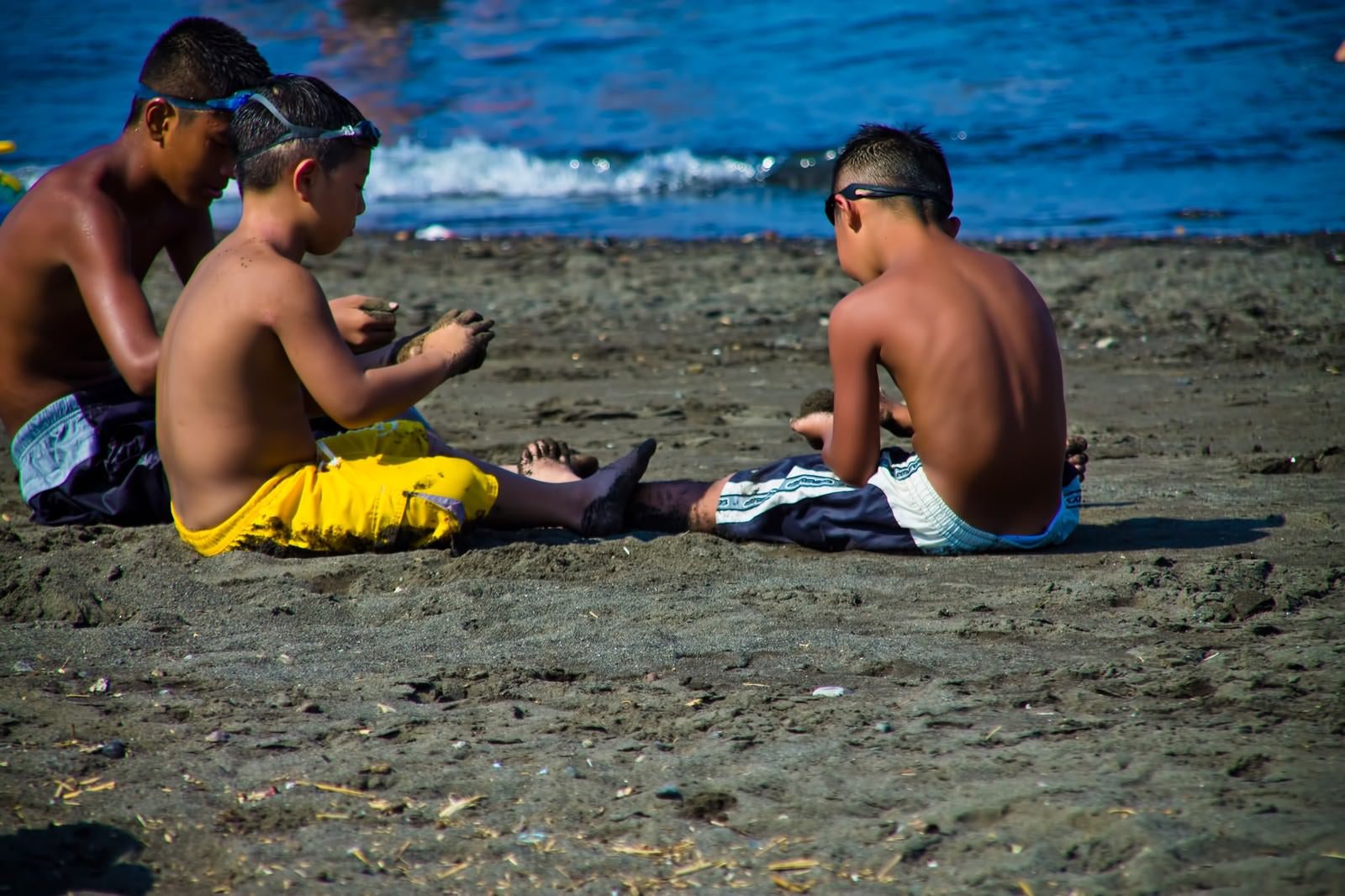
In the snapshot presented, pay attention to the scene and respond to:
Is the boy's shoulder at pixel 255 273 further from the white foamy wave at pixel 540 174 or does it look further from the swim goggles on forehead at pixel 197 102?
the white foamy wave at pixel 540 174

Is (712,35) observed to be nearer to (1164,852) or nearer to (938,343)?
(938,343)

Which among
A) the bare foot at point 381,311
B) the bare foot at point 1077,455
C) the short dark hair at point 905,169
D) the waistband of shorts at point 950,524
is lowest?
the waistband of shorts at point 950,524

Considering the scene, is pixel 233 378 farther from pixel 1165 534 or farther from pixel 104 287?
pixel 1165 534

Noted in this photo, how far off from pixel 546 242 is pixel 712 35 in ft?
37.7

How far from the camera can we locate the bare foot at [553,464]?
13.9 ft

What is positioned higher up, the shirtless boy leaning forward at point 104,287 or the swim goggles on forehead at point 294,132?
the swim goggles on forehead at point 294,132

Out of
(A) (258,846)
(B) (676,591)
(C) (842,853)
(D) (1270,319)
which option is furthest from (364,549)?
(D) (1270,319)

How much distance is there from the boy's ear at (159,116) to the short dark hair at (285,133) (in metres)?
0.55

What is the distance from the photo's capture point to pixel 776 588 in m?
3.47

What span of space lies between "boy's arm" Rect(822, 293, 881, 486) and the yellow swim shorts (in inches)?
43.0

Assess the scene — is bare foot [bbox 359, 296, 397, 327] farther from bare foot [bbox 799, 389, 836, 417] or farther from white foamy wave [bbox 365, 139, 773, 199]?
white foamy wave [bbox 365, 139, 773, 199]

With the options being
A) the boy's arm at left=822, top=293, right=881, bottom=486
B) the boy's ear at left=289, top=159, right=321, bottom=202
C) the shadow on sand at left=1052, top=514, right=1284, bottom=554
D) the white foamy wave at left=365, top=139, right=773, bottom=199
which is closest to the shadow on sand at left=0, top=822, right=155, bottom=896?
the boy's ear at left=289, top=159, right=321, bottom=202

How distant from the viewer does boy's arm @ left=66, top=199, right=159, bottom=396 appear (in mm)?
3877

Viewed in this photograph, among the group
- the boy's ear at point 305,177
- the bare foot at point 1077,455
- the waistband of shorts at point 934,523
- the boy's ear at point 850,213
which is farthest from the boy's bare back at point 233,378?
the bare foot at point 1077,455
